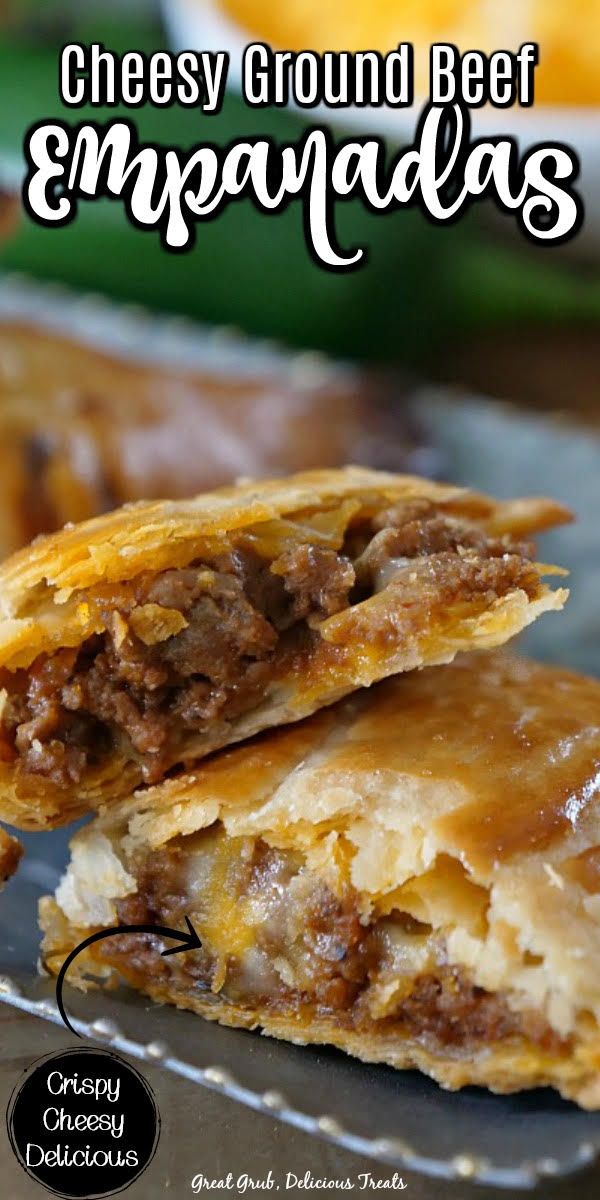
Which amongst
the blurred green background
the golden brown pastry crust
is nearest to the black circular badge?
the golden brown pastry crust

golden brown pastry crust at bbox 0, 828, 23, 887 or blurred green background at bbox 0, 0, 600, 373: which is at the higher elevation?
blurred green background at bbox 0, 0, 600, 373

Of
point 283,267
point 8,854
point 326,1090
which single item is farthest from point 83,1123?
point 283,267

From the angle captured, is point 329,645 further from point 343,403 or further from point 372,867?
point 343,403

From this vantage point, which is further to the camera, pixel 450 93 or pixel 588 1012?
pixel 450 93

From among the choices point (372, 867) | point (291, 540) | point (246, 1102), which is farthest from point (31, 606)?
point (246, 1102)

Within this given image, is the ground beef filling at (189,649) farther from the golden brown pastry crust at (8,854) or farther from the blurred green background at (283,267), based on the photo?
the blurred green background at (283,267)

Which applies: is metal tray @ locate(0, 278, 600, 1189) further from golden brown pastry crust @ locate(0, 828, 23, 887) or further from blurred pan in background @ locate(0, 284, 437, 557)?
blurred pan in background @ locate(0, 284, 437, 557)
